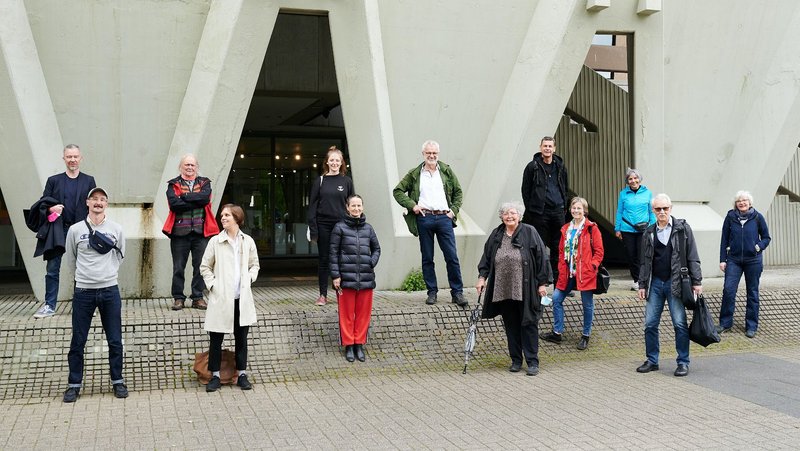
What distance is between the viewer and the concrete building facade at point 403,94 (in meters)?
9.87

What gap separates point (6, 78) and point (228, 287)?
427cm

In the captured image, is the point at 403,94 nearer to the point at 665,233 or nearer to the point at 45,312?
the point at 665,233

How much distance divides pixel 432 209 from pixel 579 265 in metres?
1.80

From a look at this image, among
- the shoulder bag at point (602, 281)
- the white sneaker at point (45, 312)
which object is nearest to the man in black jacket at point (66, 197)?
the white sneaker at point (45, 312)

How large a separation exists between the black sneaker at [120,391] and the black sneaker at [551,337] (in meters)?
4.64

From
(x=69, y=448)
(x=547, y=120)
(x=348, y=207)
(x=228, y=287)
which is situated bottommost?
(x=69, y=448)

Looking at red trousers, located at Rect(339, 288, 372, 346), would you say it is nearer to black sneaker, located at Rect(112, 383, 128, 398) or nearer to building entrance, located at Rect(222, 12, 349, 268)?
black sneaker, located at Rect(112, 383, 128, 398)

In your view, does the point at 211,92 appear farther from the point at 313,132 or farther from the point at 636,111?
the point at 313,132

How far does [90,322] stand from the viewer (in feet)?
23.1

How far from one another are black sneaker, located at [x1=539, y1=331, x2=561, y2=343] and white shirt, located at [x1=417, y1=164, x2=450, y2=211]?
6.12ft

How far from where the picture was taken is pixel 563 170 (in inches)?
397

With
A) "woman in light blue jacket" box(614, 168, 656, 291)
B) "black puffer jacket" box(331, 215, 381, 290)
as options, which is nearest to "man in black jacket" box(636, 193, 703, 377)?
"woman in light blue jacket" box(614, 168, 656, 291)

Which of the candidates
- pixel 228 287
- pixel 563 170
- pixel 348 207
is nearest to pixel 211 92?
pixel 348 207

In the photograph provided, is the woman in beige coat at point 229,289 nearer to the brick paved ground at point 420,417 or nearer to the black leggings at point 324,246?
the brick paved ground at point 420,417
